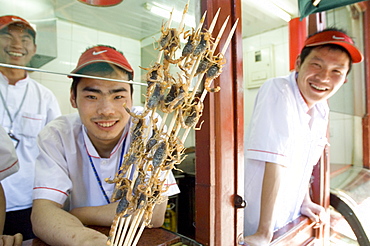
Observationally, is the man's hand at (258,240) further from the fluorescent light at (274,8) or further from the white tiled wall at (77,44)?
the fluorescent light at (274,8)

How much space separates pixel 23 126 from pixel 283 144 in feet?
7.38

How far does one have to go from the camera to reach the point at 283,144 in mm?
1352

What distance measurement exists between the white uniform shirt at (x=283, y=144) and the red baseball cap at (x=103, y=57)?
Answer: 94 cm

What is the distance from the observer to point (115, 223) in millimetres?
522

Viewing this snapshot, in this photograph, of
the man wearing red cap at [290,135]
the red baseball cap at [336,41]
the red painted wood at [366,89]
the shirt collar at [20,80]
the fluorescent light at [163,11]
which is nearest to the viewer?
the fluorescent light at [163,11]

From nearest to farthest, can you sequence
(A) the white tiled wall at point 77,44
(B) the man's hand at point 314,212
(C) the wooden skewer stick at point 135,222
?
1. (C) the wooden skewer stick at point 135,222
2. (A) the white tiled wall at point 77,44
3. (B) the man's hand at point 314,212

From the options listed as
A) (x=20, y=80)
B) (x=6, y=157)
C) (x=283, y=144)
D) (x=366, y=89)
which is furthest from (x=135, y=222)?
(x=366, y=89)

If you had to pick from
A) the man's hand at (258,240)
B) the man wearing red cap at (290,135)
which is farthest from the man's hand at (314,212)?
the man's hand at (258,240)

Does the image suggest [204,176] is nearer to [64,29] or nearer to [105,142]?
[105,142]

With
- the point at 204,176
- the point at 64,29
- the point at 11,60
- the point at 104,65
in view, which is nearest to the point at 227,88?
the point at 204,176

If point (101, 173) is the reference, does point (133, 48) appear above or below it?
above

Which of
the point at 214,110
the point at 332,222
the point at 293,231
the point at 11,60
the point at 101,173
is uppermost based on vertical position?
the point at 11,60

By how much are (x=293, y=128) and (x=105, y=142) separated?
1159mm

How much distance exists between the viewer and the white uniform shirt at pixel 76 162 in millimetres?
1048
